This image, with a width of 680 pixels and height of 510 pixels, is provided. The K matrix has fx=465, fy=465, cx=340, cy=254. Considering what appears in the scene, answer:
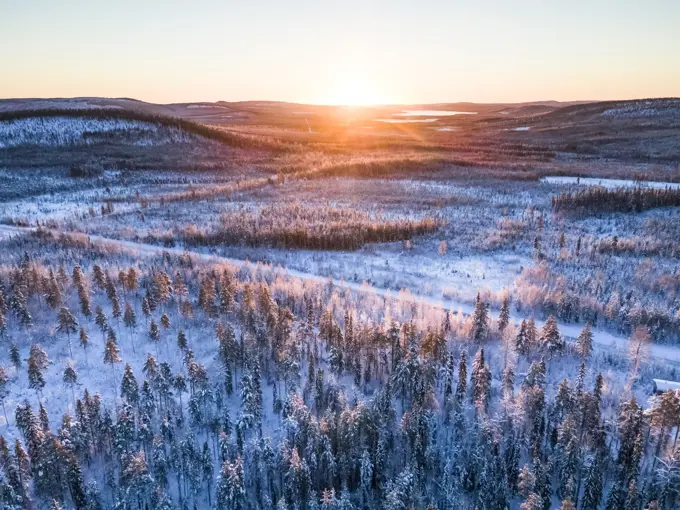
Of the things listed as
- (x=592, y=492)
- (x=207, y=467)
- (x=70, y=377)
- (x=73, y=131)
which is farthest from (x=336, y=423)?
(x=73, y=131)

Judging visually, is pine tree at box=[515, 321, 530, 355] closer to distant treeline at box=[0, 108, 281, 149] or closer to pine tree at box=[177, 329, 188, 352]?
pine tree at box=[177, 329, 188, 352]

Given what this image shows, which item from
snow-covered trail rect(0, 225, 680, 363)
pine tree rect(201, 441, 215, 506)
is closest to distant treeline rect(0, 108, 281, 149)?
snow-covered trail rect(0, 225, 680, 363)

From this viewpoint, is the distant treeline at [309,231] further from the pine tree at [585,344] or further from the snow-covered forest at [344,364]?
the pine tree at [585,344]

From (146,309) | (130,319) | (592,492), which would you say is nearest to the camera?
(592,492)

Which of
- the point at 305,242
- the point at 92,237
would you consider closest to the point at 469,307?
the point at 305,242

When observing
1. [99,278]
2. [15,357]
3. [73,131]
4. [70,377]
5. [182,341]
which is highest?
[73,131]

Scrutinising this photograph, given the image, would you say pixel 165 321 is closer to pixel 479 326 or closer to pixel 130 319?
pixel 130 319

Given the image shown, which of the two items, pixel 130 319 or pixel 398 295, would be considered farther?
pixel 398 295
